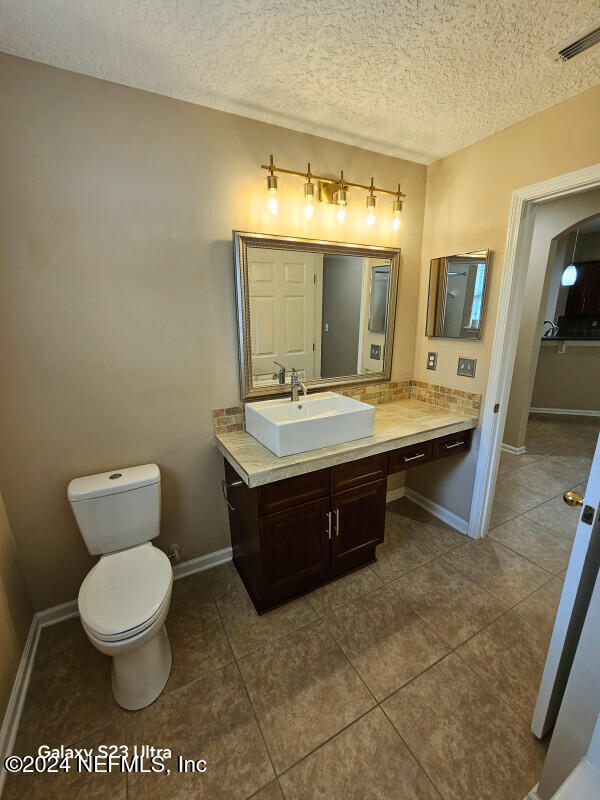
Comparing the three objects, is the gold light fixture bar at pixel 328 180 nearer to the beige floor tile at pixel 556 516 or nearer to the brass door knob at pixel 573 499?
the brass door knob at pixel 573 499

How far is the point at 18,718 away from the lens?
126 centimetres

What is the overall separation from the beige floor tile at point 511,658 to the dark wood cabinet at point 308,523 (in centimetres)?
66

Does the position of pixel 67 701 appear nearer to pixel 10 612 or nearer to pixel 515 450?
pixel 10 612

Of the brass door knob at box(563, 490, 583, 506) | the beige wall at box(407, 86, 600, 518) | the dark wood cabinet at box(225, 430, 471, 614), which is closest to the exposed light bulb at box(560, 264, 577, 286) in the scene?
the beige wall at box(407, 86, 600, 518)

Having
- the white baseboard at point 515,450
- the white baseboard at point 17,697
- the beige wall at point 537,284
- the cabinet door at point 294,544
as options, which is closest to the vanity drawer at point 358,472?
the cabinet door at point 294,544

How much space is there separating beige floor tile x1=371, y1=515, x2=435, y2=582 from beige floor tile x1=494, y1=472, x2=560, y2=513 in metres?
0.97

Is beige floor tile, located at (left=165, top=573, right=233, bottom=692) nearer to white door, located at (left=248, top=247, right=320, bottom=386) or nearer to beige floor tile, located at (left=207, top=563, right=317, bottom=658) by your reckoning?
beige floor tile, located at (left=207, top=563, right=317, bottom=658)

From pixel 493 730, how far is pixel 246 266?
2.25 m

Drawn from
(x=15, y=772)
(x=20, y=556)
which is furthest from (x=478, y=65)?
(x=15, y=772)

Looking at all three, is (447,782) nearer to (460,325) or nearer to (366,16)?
(460,325)

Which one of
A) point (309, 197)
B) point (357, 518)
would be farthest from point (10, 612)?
point (309, 197)

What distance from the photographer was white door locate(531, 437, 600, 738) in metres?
0.93

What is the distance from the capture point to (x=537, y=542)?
2.23 meters

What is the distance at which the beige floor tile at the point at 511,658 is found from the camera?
133 centimetres
